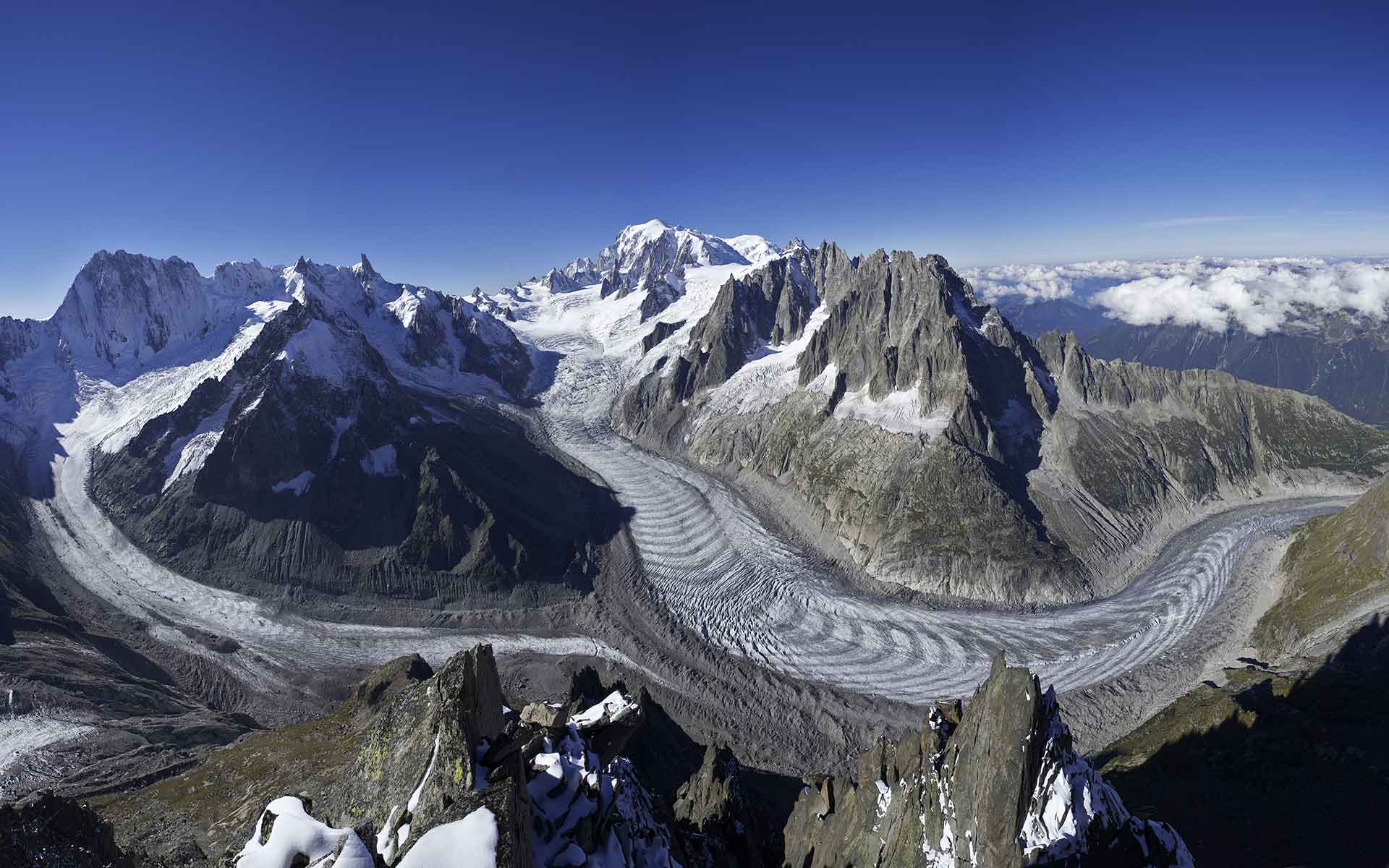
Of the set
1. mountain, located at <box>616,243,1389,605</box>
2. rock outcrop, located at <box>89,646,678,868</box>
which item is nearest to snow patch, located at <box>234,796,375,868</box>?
rock outcrop, located at <box>89,646,678,868</box>

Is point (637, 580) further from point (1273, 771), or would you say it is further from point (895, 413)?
point (1273, 771)

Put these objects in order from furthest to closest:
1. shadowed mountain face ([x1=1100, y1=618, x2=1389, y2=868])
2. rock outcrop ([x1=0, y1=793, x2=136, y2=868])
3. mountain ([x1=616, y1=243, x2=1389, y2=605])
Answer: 1. mountain ([x1=616, y1=243, x2=1389, y2=605])
2. shadowed mountain face ([x1=1100, y1=618, x2=1389, y2=868])
3. rock outcrop ([x1=0, y1=793, x2=136, y2=868])

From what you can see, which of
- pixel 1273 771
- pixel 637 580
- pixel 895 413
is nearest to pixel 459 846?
pixel 1273 771

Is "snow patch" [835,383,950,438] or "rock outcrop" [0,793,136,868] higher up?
"rock outcrop" [0,793,136,868]

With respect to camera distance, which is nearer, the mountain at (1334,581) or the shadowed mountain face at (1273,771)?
the shadowed mountain face at (1273,771)

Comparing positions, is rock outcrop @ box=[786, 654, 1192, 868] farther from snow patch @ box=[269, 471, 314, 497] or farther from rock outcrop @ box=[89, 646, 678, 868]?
snow patch @ box=[269, 471, 314, 497]

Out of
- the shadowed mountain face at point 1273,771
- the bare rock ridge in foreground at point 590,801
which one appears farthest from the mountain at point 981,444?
the bare rock ridge in foreground at point 590,801

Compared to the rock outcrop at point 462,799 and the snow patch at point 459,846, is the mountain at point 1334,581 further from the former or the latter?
the snow patch at point 459,846

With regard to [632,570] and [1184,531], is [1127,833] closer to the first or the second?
[632,570]
